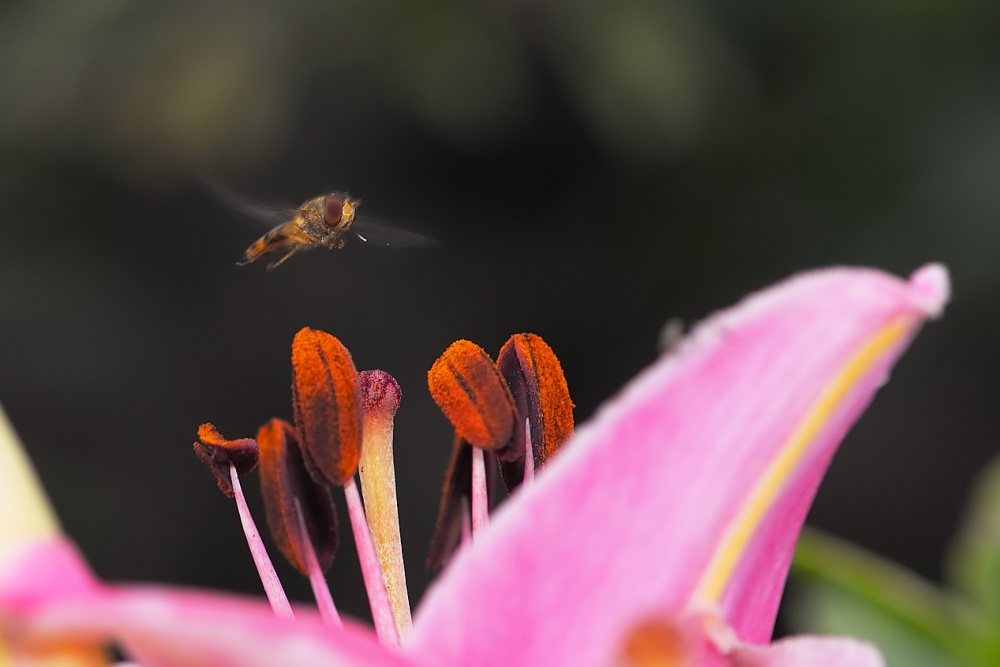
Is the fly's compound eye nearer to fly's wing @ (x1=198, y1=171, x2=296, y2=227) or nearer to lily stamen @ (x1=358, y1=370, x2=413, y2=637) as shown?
fly's wing @ (x1=198, y1=171, x2=296, y2=227)

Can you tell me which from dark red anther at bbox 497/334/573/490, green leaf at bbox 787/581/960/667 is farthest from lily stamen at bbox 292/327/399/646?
green leaf at bbox 787/581/960/667

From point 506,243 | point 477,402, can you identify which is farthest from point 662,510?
point 506,243

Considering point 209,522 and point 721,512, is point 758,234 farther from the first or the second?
point 721,512

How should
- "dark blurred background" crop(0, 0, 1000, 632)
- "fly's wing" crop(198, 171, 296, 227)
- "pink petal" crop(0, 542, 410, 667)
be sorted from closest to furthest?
"pink petal" crop(0, 542, 410, 667) → "fly's wing" crop(198, 171, 296, 227) → "dark blurred background" crop(0, 0, 1000, 632)

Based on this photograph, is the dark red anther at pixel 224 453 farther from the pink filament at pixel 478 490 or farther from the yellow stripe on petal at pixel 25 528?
the yellow stripe on petal at pixel 25 528

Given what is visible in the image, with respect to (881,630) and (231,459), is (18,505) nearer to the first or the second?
(231,459)

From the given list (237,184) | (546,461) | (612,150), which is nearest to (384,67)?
(237,184)
